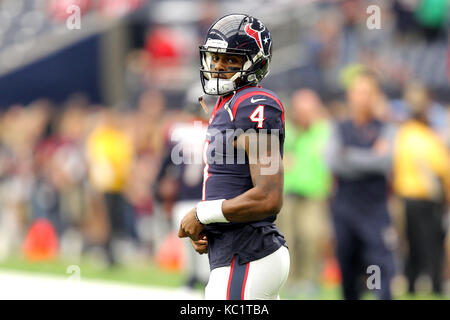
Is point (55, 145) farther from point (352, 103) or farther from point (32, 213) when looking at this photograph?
point (352, 103)

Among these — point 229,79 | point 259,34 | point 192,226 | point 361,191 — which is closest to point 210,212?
point 192,226

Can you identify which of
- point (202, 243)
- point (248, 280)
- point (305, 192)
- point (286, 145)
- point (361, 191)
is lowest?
point (248, 280)

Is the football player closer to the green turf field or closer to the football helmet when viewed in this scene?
the football helmet

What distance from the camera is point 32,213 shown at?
15023 millimetres

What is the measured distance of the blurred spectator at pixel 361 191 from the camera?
24.0 ft

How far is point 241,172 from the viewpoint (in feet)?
14.0

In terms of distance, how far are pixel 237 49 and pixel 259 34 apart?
17 centimetres

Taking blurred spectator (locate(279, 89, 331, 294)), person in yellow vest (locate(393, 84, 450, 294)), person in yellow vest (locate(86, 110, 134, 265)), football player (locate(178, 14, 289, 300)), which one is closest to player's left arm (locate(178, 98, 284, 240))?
football player (locate(178, 14, 289, 300))

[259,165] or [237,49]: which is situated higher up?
[237,49]

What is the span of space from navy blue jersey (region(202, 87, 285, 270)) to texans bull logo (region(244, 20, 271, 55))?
0.25 meters

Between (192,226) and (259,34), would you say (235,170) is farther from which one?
(259,34)

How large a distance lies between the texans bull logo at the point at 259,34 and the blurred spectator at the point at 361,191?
322cm
